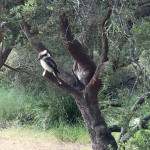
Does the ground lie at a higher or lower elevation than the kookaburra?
lower

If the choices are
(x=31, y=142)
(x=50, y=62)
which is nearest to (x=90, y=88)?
(x=50, y=62)

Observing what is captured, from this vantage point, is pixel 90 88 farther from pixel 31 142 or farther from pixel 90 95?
pixel 31 142

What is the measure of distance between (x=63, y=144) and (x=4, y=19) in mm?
3439

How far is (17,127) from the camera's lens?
8742 millimetres

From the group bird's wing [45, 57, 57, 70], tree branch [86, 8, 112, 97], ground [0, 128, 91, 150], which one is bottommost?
ground [0, 128, 91, 150]

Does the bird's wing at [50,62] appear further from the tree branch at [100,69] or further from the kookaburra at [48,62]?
the tree branch at [100,69]

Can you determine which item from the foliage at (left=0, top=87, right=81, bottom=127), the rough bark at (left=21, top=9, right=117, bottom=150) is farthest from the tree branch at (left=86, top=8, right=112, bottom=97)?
the foliage at (left=0, top=87, right=81, bottom=127)

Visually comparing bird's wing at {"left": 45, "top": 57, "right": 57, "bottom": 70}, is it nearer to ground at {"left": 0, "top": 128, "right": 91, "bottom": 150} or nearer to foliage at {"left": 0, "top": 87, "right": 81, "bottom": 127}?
ground at {"left": 0, "top": 128, "right": 91, "bottom": 150}

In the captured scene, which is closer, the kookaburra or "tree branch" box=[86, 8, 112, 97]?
"tree branch" box=[86, 8, 112, 97]

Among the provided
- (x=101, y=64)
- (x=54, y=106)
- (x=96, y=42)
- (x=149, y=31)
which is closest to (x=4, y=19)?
(x=96, y=42)

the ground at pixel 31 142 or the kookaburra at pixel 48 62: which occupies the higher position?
the kookaburra at pixel 48 62

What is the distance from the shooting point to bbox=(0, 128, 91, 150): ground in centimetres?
711

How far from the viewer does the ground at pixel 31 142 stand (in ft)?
23.3

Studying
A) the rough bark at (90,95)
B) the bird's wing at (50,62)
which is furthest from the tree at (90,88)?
the bird's wing at (50,62)
